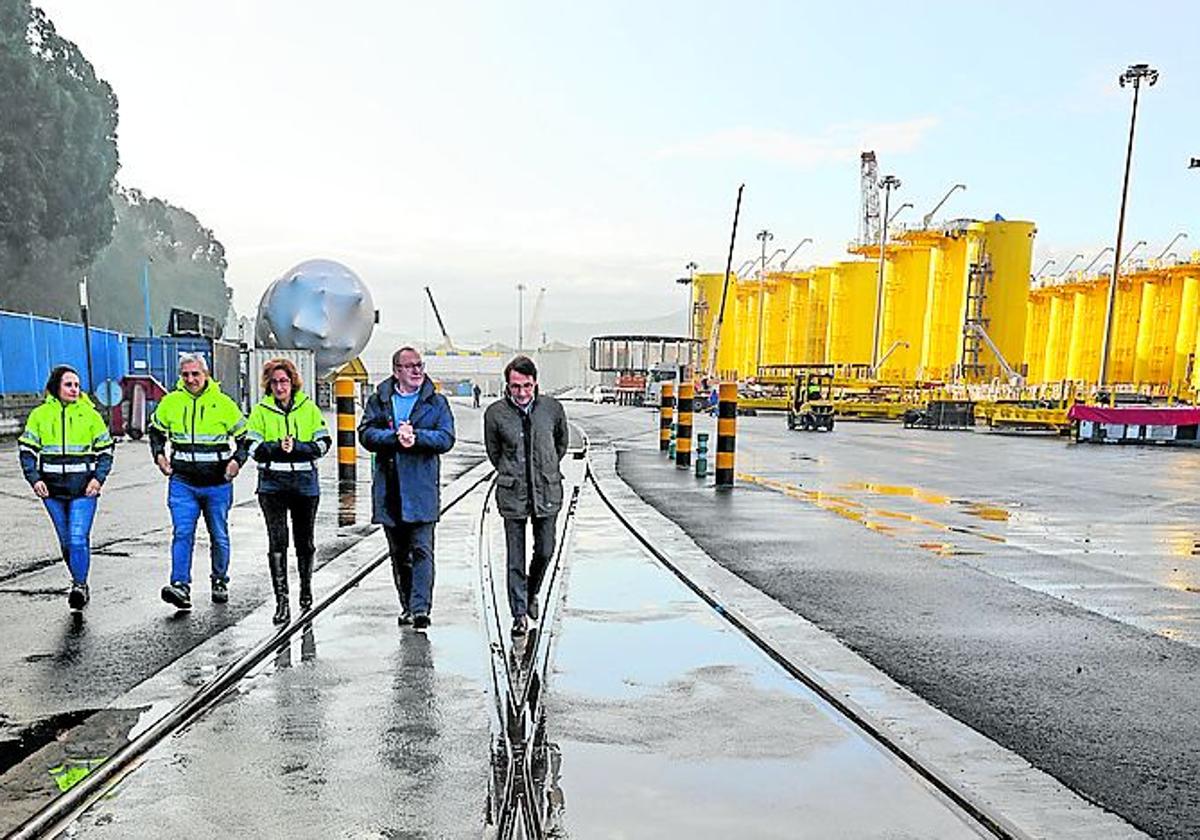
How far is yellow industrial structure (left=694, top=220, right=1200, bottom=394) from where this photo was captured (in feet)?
177

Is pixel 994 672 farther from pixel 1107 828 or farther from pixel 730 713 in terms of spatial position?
pixel 1107 828

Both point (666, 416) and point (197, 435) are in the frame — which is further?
point (666, 416)

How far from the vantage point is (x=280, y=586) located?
6918mm

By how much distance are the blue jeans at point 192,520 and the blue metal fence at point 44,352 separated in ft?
63.8

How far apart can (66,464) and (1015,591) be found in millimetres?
6770

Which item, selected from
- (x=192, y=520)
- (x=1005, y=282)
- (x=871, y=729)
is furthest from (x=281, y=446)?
(x=1005, y=282)

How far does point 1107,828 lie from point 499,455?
405cm

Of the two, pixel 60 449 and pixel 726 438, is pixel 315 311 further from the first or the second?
pixel 60 449

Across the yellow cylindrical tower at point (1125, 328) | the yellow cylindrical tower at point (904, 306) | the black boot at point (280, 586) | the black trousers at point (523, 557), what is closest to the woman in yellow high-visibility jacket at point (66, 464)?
the black boot at point (280, 586)

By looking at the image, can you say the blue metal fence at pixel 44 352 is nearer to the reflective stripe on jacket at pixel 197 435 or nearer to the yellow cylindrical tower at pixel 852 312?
the reflective stripe on jacket at pixel 197 435

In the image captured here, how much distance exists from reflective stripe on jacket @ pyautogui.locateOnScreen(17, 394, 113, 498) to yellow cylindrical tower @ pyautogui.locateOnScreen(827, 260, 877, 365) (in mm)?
67285

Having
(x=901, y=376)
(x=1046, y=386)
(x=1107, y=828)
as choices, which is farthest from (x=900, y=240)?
(x=1107, y=828)

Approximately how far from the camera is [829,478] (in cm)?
1736

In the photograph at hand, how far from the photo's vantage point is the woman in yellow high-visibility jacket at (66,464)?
7.25 metres
